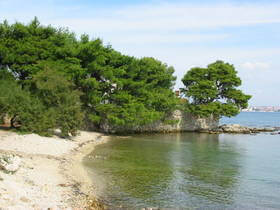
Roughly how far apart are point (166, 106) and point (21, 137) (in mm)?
25084

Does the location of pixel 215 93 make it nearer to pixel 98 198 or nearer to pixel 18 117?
pixel 18 117

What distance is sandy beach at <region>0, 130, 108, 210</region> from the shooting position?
11.9m

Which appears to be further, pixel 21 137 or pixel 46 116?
pixel 46 116

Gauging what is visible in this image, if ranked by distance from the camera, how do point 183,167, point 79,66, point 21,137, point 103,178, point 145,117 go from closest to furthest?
point 103,178 → point 183,167 → point 21,137 → point 79,66 → point 145,117

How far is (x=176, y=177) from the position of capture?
19.1m

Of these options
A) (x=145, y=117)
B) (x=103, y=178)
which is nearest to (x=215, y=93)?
(x=145, y=117)

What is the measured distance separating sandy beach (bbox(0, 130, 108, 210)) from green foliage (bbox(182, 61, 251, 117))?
27757 millimetres

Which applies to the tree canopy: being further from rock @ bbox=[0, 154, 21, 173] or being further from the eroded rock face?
rock @ bbox=[0, 154, 21, 173]

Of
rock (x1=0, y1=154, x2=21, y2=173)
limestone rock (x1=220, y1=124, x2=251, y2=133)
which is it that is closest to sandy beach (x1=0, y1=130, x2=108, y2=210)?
rock (x1=0, y1=154, x2=21, y2=173)

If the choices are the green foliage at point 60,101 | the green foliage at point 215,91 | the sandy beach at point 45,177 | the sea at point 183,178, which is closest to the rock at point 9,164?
the sandy beach at point 45,177

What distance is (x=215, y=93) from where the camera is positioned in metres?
51.7

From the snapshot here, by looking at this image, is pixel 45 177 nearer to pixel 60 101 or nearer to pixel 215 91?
pixel 60 101

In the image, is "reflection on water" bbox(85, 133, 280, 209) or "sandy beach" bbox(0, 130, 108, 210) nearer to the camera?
"sandy beach" bbox(0, 130, 108, 210)

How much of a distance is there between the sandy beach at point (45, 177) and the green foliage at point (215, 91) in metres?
27.8
